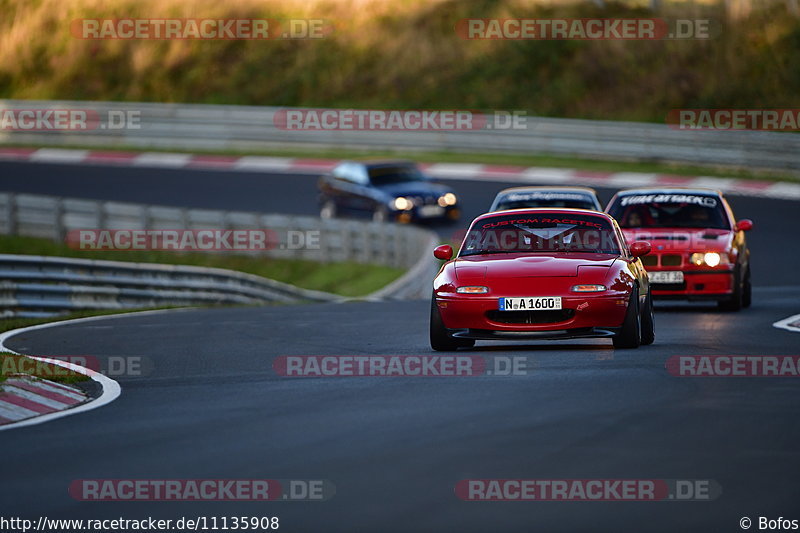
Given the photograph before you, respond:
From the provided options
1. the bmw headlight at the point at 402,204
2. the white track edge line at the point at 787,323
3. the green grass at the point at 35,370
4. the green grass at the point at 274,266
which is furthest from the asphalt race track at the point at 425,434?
the bmw headlight at the point at 402,204

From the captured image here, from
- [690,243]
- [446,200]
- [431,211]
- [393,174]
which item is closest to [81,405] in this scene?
[690,243]

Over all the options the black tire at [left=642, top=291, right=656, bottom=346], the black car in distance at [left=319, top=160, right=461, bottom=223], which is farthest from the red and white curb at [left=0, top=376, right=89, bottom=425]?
the black car in distance at [left=319, top=160, right=461, bottom=223]

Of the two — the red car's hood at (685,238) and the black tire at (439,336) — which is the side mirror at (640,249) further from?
the red car's hood at (685,238)

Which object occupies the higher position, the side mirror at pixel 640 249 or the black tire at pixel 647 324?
the side mirror at pixel 640 249

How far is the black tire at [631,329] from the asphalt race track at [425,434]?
0.15 m

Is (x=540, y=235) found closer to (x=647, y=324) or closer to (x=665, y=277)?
(x=647, y=324)

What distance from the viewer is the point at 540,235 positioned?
1446cm

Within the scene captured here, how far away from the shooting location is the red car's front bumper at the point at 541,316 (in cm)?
1282

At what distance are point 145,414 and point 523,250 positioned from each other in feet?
15.8

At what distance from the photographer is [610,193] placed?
3478 centimetres

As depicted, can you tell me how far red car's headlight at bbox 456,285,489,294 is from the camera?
1297cm

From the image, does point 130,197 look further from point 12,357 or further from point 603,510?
point 603,510

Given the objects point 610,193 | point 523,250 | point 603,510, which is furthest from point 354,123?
point 603,510

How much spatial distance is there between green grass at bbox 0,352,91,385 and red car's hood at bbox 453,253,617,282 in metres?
3.34
